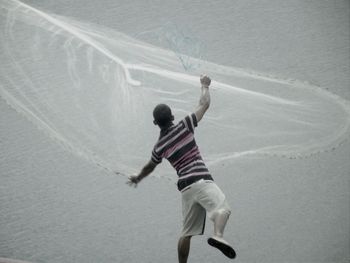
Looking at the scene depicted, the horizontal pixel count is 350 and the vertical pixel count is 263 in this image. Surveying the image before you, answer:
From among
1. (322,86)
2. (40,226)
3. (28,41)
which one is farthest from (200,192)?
(322,86)

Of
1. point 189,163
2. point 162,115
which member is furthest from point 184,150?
point 162,115

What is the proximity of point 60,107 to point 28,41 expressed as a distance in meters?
0.60

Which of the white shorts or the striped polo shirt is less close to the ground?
the striped polo shirt

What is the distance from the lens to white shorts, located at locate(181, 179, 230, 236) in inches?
119

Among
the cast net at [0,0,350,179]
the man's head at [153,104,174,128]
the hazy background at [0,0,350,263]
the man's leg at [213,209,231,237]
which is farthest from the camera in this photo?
the cast net at [0,0,350,179]

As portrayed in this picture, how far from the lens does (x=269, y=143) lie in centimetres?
445

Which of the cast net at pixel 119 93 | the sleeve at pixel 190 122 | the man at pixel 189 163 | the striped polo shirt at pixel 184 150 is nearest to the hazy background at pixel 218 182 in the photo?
the cast net at pixel 119 93

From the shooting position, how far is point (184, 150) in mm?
3088

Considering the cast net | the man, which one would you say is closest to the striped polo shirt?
the man

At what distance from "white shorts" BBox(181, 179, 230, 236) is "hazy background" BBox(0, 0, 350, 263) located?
842 mm

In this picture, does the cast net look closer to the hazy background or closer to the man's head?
the hazy background

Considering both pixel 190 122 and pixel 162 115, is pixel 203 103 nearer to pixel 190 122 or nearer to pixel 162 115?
pixel 190 122

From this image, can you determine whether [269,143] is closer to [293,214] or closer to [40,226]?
[293,214]

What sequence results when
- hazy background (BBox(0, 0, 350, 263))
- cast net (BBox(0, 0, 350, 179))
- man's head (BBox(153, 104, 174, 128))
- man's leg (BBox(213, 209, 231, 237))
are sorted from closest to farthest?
man's leg (BBox(213, 209, 231, 237)), man's head (BBox(153, 104, 174, 128)), hazy background (BBox(0, 0, 350, 263)), cast net (BBox(0, 0, 350, 179))
